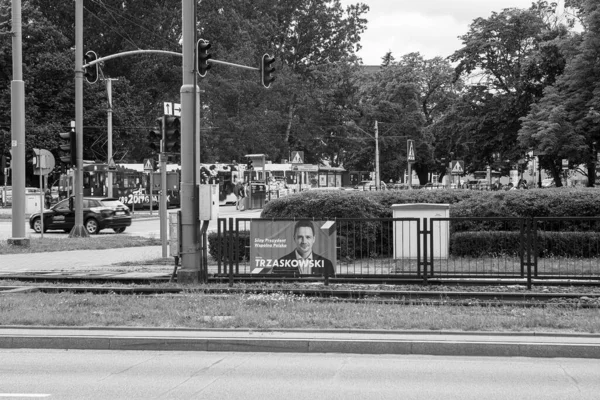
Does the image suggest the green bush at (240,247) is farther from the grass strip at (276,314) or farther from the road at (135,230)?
the road at (135,230)

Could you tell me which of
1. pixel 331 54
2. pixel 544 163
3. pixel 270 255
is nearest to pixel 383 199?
pixel 270 255

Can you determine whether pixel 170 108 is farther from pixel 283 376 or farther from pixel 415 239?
pixel 283 376

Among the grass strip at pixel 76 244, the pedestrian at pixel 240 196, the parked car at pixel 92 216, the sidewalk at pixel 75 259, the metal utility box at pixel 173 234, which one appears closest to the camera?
the metal utility box at pixel 173 234

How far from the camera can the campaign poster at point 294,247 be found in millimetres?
13672

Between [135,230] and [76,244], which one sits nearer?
[76,244]

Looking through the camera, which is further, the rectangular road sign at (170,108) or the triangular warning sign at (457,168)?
the triangular warning sign at (457,168)

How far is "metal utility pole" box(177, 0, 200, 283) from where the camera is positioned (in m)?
Result: 14.2

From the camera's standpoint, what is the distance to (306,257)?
45.1 feet

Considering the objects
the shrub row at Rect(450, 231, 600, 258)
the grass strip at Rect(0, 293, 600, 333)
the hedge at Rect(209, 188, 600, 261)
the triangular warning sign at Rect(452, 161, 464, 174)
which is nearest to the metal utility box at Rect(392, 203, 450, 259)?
the hedge at Rect(209, 188, 600, 261)

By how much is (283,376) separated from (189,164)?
7.53 metres

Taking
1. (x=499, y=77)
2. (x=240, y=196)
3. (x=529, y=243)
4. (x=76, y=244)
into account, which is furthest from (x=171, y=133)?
(x=499, y=77)

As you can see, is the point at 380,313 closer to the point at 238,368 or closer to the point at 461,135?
the point at 238,368

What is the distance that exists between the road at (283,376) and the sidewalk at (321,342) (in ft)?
0.43

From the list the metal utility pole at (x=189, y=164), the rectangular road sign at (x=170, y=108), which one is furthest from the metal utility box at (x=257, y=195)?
the metal utility pole at (x=189, y=164)
